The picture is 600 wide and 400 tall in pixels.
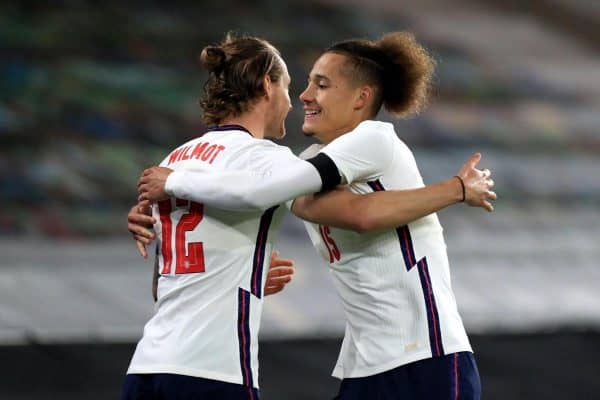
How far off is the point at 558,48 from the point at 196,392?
349 inches

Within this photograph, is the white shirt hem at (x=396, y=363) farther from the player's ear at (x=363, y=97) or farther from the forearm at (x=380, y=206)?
the player's ear at (x=363, y=97)

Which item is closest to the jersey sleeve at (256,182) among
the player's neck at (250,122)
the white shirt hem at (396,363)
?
the player's neck at (250,122)

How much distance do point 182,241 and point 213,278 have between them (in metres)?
0.13

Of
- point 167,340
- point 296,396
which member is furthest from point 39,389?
point 167,340

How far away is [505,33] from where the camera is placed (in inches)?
425

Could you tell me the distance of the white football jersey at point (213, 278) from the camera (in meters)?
2.61

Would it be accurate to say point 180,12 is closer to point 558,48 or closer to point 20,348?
point 558,48

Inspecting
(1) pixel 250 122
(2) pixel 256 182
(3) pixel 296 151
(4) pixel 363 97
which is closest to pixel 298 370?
(4) pixel 363 97

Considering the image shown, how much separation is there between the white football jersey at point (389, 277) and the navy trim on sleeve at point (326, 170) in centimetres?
2

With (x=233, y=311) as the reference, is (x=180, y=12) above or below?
above

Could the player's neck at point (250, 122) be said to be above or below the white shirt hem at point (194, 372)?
above

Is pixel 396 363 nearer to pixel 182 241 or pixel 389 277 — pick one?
pixel 389 277

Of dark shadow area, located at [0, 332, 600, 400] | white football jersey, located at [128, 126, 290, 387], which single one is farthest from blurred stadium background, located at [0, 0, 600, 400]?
white football jersey, located at [128, 126, 290, 387]

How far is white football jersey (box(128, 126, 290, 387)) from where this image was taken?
2.61m
